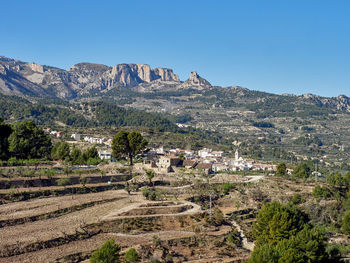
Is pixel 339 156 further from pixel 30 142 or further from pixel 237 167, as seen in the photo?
pixel 30 142

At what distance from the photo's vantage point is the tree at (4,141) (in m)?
51.2

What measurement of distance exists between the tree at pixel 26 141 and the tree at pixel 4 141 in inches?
30.1

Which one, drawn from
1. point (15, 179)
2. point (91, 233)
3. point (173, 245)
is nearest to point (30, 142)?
point (15, 179)

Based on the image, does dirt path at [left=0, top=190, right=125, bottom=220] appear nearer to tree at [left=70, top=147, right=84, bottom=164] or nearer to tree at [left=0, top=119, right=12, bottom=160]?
tree at [left=70, top=147, right=84, bottom=164]

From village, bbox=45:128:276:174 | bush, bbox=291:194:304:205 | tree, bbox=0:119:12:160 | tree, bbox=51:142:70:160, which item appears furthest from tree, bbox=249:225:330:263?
tree, bbox=51:142:70:160

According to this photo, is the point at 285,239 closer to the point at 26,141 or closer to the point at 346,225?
the point at 346,225

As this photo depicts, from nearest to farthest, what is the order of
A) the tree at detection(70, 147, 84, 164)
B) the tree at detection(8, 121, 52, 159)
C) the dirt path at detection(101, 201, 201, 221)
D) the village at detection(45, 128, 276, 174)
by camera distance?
the dirt path at detection(101, 201, 201, 221) < the tree at detection(8, 121, 52, 159) < the tree at detection(70, 147, 84, 164) < the village at detection(45, 128, 276, 174)

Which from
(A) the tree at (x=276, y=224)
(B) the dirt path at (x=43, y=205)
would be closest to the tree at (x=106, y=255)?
(B) the dirt path at (x=43, y=205)

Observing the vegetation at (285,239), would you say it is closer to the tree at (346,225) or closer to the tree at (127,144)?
the tree at (346,225)

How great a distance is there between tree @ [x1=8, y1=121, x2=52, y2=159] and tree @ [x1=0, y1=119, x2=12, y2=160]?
77 cm

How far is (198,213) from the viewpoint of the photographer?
38.8 m

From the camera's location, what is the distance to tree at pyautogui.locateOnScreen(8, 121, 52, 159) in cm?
5200

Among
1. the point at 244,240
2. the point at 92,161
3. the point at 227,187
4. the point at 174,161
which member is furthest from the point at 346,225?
the point at 92,161

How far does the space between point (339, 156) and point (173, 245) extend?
406 ft
